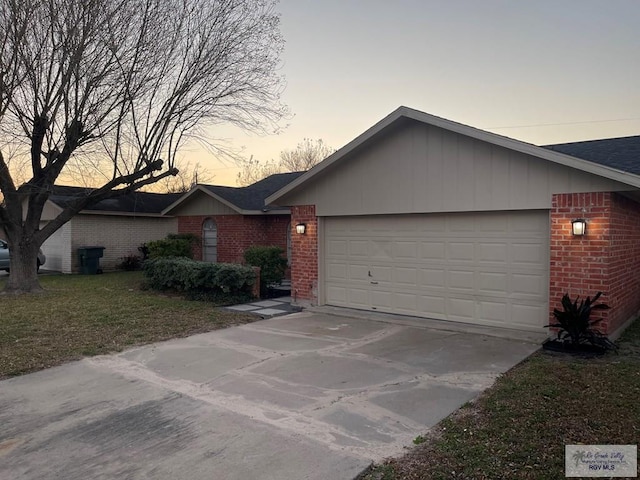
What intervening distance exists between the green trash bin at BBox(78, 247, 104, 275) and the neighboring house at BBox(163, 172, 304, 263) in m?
3.21

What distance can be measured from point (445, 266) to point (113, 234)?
1590 cm

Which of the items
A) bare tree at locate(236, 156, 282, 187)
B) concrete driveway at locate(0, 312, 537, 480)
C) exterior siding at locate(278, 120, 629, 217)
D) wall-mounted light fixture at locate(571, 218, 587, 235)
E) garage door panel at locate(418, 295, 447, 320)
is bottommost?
concrete driveway at locate(0, 312, 537, 480)

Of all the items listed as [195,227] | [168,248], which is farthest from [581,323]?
[195,227]

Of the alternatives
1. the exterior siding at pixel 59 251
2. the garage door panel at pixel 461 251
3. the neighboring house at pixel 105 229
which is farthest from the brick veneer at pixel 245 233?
the garage door panel at pixel 461 251

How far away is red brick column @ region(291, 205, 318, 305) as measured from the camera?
1033 centimetres

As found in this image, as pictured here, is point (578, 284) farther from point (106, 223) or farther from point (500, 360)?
point (106, 223)

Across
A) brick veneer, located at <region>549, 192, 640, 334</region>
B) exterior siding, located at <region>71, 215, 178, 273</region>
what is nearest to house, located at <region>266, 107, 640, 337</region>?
brick veneer, located at <region>549, 192, 640, 334</region>

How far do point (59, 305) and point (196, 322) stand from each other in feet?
13.2

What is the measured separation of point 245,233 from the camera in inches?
632

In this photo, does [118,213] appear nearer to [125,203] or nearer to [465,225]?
[125,203]

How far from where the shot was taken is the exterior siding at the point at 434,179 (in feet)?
23.8

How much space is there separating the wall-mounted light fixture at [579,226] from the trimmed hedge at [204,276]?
7225mm

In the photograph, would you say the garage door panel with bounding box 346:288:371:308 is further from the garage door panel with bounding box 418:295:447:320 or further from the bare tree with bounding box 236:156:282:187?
the bare tree with bounding box 236:156:282:187

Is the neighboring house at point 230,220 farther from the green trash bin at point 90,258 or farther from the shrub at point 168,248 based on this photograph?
the green trash bin at point 90,258
